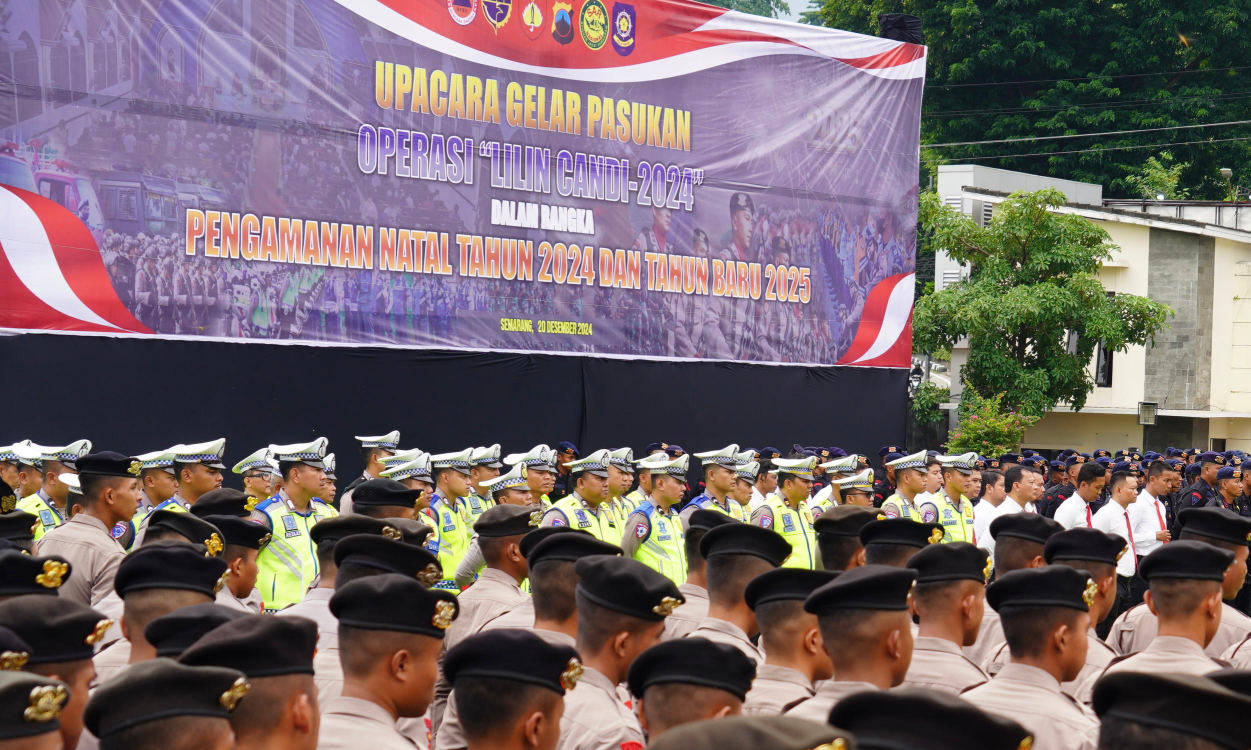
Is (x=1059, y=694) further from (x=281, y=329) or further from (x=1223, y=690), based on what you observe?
(x=281, y=329)

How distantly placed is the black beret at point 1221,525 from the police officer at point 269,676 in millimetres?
4285

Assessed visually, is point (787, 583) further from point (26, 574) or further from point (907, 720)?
point (26, 574)

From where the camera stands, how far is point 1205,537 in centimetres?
586

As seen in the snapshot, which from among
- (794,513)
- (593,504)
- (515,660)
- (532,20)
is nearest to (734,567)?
(515,660)

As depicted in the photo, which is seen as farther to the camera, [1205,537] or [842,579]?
[1205,537]

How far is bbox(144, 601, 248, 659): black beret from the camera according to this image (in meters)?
3.33

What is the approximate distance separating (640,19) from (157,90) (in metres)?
5.60

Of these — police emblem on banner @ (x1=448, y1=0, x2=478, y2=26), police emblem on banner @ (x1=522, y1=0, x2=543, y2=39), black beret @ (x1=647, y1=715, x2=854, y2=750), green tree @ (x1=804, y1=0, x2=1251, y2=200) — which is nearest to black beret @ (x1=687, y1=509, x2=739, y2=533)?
black beret @ (x1=647, y1=715, x2=854, y2=750)

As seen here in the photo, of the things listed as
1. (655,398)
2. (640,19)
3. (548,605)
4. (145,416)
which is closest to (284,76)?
(145,416)

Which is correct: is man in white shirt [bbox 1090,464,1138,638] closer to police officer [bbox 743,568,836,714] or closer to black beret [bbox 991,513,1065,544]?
black beret [bbox 991,513,1065,544]

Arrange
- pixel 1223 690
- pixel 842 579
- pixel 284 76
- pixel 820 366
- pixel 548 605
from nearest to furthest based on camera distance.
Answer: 1. pixel 1223 690
2. pixel 842 579
3. pixel 548 605
4. pixel 284 76
5. pixel 820 366

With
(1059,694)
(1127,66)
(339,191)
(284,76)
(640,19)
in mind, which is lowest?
(1059,694)

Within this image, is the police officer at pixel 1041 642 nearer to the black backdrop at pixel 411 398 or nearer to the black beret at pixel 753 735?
the black beret at pixel 753 735

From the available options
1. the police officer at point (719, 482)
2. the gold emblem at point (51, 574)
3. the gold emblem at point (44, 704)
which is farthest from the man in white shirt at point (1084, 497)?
the gold emblem at point (44, 704)
